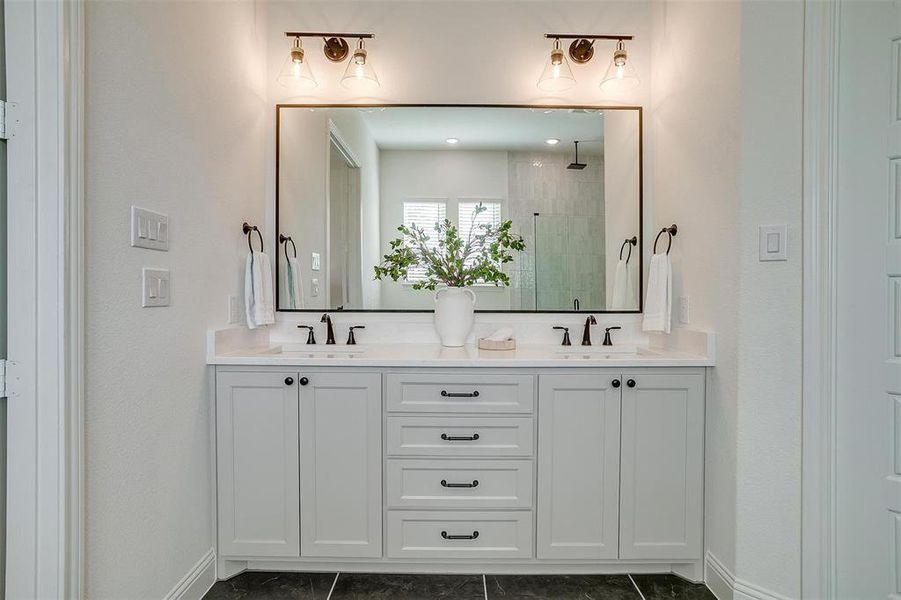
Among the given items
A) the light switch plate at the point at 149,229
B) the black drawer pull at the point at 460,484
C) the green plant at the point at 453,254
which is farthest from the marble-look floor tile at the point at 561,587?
the light switch plate at the point at 149,229

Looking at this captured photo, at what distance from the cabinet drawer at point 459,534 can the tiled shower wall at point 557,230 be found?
1008 millimetres

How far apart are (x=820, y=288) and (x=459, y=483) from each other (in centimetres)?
145

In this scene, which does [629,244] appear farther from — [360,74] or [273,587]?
[273,587]

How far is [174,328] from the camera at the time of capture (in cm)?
167

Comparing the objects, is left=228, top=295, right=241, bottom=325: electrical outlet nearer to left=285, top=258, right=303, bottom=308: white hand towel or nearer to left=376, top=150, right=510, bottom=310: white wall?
left=285, top=258, right=303, bottom=308: white hand towel

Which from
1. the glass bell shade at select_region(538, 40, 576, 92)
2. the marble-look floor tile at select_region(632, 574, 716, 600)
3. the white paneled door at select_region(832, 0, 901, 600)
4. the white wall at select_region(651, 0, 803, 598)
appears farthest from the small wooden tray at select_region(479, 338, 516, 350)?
the glass bell shade at select_region(538, 40, 576, 92)

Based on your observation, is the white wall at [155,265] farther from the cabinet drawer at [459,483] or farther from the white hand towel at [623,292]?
the white hand towel at [623,292]

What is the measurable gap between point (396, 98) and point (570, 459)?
6.28ft

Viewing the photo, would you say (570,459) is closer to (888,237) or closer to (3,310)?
(888,237)

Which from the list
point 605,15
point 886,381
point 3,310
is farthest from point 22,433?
point 605,15

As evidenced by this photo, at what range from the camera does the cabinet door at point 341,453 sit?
185 centimetres

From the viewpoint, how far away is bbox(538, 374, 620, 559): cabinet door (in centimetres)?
184

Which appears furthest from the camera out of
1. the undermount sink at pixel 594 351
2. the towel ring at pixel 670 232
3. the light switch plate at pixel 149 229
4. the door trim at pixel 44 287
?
the undermount sink at pixel 594 351

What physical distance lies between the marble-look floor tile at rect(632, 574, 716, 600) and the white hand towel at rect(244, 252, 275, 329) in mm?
1947
